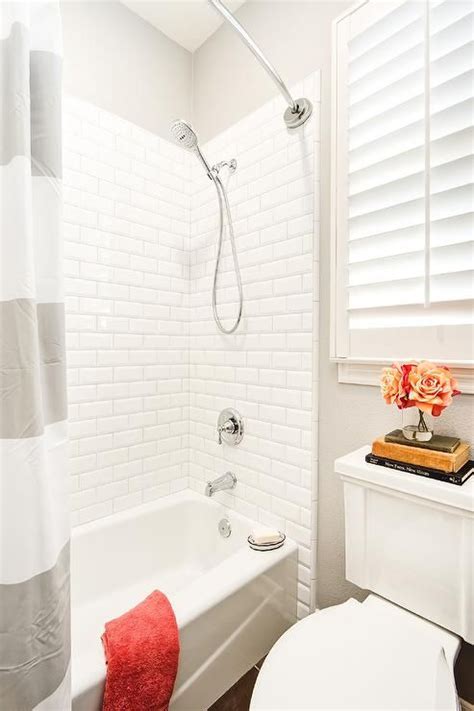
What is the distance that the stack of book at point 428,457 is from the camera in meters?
0.89

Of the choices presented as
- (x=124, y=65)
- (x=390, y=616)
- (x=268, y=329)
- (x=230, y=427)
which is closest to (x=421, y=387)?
(x=390, y=616)

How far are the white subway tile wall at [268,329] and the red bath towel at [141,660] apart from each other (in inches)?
24.1

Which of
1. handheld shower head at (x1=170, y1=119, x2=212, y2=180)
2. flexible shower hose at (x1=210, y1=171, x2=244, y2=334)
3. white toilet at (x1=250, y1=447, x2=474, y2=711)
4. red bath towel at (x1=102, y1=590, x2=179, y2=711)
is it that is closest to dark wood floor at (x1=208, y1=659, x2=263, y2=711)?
red bath towel at (x1=102, y1=590, x2=179, y2=711)

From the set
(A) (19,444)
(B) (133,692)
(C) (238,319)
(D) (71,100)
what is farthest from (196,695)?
(D) (71,100)

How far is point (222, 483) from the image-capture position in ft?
5.40

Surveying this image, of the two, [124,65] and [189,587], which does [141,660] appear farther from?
[124,65]

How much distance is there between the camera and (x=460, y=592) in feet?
2.81

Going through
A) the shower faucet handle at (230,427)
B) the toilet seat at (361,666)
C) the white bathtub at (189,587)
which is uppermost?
the shower faucet handle at (230,427)

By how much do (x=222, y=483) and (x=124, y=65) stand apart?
1.97 metres

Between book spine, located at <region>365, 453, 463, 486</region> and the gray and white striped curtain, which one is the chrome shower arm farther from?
book spine, located at <region>365, 453, 463, 486</region>

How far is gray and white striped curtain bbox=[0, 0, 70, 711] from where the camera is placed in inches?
29.1

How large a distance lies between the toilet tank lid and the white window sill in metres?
0.25

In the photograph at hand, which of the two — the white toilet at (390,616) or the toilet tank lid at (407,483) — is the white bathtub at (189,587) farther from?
the toilet tank lid at (407,483)

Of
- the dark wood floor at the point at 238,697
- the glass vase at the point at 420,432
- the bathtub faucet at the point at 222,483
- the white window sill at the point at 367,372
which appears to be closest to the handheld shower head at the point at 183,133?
the white window sill at the point at 367,372
